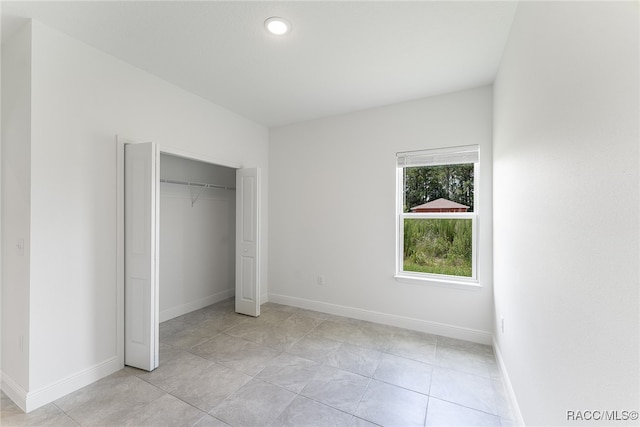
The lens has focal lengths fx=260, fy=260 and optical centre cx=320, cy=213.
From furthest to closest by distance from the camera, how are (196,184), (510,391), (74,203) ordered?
(196,184) < (74,203) < (510,391)

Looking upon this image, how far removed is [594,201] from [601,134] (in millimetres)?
218

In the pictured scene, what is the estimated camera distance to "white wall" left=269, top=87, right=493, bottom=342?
2.91 metres

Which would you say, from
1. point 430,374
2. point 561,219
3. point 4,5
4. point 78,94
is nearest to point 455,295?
point 430,374

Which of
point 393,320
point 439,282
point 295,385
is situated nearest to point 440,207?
point 439,282

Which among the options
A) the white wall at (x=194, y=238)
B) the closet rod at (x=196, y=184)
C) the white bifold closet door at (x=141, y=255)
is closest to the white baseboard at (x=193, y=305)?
the white wall at (x=194, y=238)

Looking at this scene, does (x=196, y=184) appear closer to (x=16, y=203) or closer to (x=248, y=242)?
(x=248, y=242)

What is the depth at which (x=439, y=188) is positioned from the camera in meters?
3.20

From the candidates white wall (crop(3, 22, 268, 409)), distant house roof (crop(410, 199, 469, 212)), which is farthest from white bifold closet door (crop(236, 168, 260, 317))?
distant house roof (crop(410, 199, 469, 212))

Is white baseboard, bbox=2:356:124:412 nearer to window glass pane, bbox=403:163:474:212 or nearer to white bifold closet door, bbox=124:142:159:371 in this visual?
white bifold closet door, bbox=124:142:159:371

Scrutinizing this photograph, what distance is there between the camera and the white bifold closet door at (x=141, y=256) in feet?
7.68

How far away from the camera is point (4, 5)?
5.77 feet

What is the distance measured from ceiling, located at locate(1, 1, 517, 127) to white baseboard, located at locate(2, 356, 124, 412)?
273cm

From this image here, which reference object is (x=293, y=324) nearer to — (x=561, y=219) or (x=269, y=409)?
(x=269, y=409)

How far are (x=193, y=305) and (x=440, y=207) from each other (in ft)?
12.1
